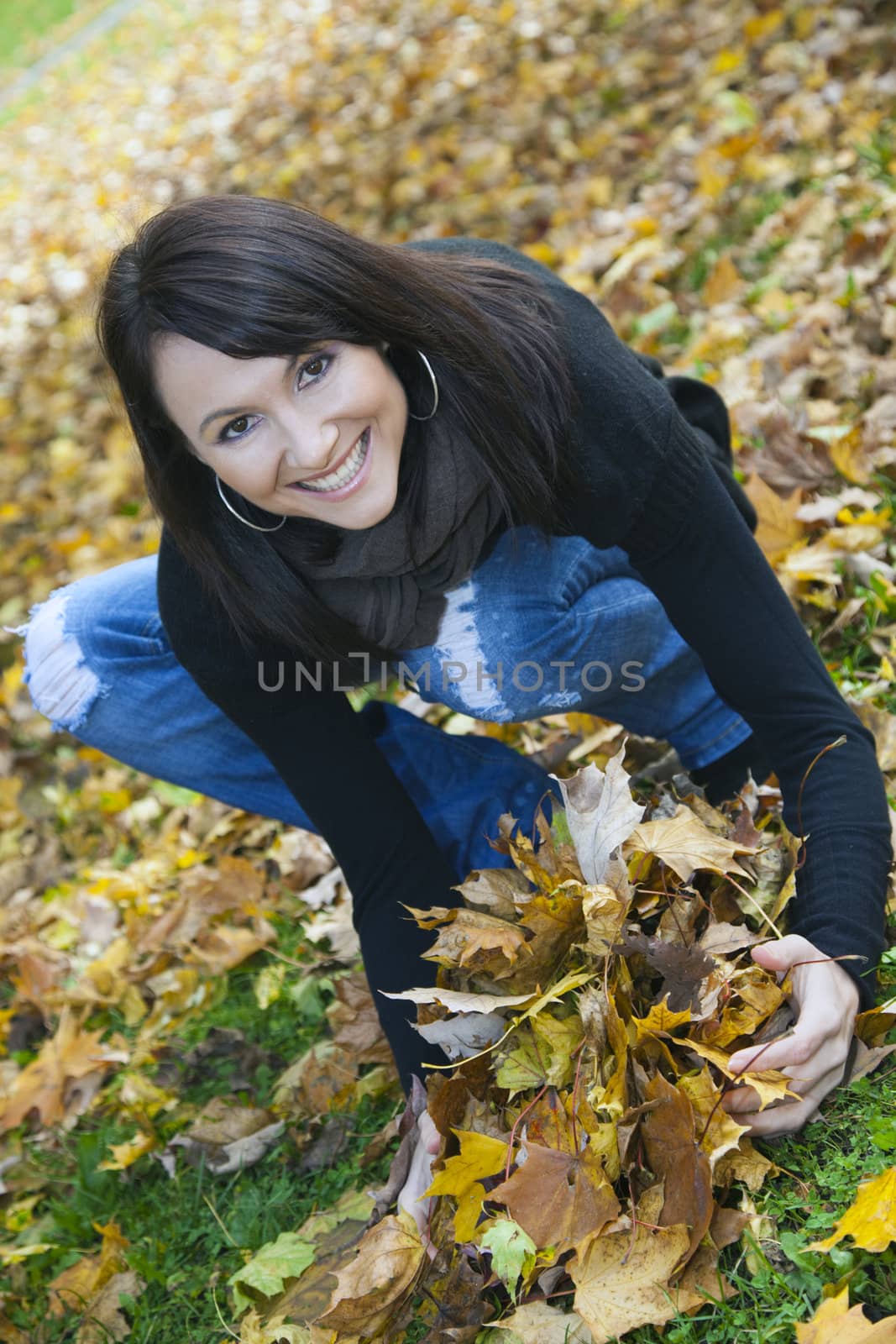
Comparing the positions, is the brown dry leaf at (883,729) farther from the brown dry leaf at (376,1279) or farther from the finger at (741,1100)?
the brown dry leaf at (376,1279)

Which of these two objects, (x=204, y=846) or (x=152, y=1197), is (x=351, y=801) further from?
(x=204, y=846)

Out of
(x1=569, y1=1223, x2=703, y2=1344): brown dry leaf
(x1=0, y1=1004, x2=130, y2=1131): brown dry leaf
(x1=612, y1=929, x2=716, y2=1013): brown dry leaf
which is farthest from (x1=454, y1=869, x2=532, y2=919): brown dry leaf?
(x1=0, y1=1004, x2=130, y2=1131): brown dry leaf

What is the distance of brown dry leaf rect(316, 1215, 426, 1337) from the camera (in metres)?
1.37

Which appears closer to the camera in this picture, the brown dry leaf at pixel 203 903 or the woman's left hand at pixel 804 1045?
the woman's left hand at pixel 804 1045

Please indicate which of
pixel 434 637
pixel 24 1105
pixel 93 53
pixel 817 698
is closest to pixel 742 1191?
pixel 817 698

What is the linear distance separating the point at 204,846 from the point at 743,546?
1.47 metres

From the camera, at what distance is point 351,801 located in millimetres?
1735

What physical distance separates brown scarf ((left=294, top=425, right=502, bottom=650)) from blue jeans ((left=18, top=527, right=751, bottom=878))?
0.07 metres

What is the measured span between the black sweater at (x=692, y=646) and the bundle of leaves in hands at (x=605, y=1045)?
71 mm

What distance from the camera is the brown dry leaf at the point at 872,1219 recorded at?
→ 45.3 inches

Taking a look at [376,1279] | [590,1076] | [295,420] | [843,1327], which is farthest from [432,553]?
[843,1327]

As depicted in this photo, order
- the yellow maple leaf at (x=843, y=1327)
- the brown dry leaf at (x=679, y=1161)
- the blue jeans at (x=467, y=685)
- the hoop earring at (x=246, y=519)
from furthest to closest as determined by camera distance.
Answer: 1. the blue jeans at (x=467, y=685)
2. the hoop earring at (x=246, y=519)
3. the brown dry leaf at (x=679, y=1161)
4. the yellow maple leaf at (x=843, y=1327)

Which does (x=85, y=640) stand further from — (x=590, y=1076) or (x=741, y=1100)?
(x=741, y=1100)

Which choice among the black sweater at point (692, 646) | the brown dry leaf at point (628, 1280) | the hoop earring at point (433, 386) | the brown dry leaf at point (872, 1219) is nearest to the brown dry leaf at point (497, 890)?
the black sweater at point (692, 646)
